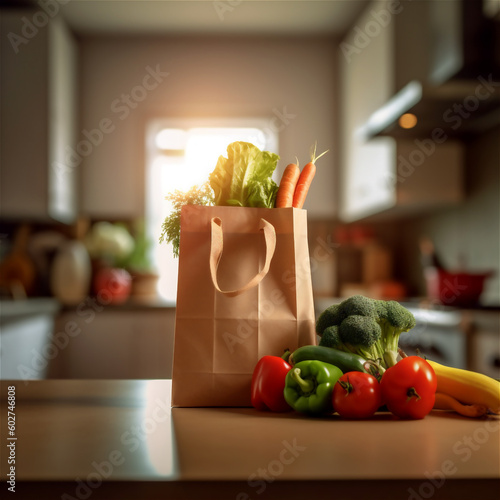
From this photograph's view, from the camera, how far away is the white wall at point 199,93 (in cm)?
420

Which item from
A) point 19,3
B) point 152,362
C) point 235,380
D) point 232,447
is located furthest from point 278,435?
point 19,3

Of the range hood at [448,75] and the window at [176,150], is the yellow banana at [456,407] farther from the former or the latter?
the window at [176,150]

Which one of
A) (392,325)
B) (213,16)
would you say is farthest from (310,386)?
(213,16)

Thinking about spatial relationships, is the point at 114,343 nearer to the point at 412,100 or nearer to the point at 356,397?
the point at 412,100

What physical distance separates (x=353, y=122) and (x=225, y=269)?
326 centimetres

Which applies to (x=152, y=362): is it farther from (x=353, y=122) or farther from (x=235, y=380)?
(x=235, y=380)

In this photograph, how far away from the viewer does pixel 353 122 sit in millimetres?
3961

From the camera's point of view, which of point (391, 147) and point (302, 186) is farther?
point (391, 147)

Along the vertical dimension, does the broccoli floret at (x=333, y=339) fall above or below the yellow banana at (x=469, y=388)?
above

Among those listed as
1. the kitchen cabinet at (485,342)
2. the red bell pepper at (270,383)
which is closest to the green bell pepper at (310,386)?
the red bell pepper at (270,383)

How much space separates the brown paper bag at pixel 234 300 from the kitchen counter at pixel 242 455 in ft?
0.17

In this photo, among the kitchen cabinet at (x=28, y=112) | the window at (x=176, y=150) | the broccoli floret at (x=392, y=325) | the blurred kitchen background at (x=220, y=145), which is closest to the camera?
the broccoli floret at (x=392, y=325)

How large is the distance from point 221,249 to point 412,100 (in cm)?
206

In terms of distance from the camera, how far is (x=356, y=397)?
775 mm
